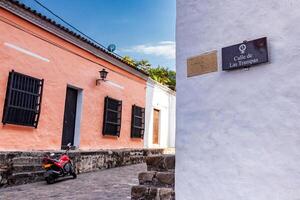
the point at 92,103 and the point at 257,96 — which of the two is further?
the point at 92,103

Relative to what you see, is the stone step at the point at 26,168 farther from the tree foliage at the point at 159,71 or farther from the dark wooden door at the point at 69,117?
the tree foliage at the point at 159,71

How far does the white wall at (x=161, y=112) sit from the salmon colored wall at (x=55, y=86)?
1.51 metres

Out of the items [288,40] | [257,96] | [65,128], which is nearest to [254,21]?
[288,40]

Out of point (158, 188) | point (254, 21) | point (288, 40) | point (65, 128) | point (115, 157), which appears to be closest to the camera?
point (288, 40)

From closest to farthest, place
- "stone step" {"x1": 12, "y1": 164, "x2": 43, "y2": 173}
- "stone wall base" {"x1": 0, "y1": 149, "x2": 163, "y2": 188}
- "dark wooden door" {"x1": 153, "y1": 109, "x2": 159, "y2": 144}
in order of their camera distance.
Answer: "stone wall base" {"x1": 0, "y1": 149, "x2": 163, "y2": 188}, "stone step" {"x1": 12, "y1": 164, "x2": 43, "y2": 173}, "dark wooden door" {"x1": 153, "y1": 109, "x2": 159, "y2": 144}

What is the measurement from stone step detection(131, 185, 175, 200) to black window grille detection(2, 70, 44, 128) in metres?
4.14

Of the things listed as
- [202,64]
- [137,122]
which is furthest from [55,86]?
[202,64]

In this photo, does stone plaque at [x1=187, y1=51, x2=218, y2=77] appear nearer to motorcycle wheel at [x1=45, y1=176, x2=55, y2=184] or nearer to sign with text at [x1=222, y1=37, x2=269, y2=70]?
sign with text at [x1=222, y1=37, x2=269, y2=70]

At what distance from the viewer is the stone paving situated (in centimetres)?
455

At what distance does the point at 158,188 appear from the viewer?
9.74 ft

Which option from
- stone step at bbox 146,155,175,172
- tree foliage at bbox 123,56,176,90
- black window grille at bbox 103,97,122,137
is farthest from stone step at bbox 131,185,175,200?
tree foliage at bbox 123,56,176,90

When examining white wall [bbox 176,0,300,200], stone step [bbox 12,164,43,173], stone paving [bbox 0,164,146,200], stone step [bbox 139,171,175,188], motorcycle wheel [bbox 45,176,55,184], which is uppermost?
white wall [bbox 176,0,300,200]

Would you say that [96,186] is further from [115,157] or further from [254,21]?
[254,21]

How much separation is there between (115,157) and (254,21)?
7.02 metres
